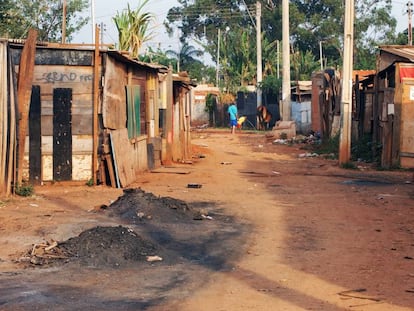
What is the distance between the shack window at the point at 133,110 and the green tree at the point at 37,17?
521 inches

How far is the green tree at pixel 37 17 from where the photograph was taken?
3095 centimetres

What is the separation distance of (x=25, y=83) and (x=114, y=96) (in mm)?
2607

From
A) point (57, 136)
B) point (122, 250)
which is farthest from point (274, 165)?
point (122, 250)

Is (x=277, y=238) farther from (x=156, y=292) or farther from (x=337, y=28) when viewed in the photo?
(x=337, y=28)

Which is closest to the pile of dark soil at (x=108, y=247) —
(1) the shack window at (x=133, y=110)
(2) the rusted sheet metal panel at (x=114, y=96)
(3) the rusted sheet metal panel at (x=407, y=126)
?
(2) the rusted sheet metal panel at (x=114, y=96)

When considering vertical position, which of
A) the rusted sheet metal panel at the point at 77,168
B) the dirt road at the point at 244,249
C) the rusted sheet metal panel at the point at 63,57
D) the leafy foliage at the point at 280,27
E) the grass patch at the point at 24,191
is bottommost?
the dirt road at the point at 244,249

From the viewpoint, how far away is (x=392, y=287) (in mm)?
7672

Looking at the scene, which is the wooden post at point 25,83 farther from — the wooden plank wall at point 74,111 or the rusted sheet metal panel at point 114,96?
the rusted sheet metal panel at point 114,96

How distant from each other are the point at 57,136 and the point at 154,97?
515cm

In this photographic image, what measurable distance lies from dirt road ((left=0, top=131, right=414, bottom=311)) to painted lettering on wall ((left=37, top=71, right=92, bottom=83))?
2.10 meters

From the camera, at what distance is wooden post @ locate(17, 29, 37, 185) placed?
13977mm

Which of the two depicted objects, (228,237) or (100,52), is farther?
(100,52)

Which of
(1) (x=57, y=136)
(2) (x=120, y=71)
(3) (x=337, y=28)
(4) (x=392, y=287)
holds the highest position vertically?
(3) (x=337, y=28)

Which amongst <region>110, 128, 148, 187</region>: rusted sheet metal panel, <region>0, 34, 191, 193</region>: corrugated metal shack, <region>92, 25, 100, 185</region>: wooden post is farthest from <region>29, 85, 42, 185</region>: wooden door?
<region>110, 128, 148, 187</region>: rusted sheet metal panel
